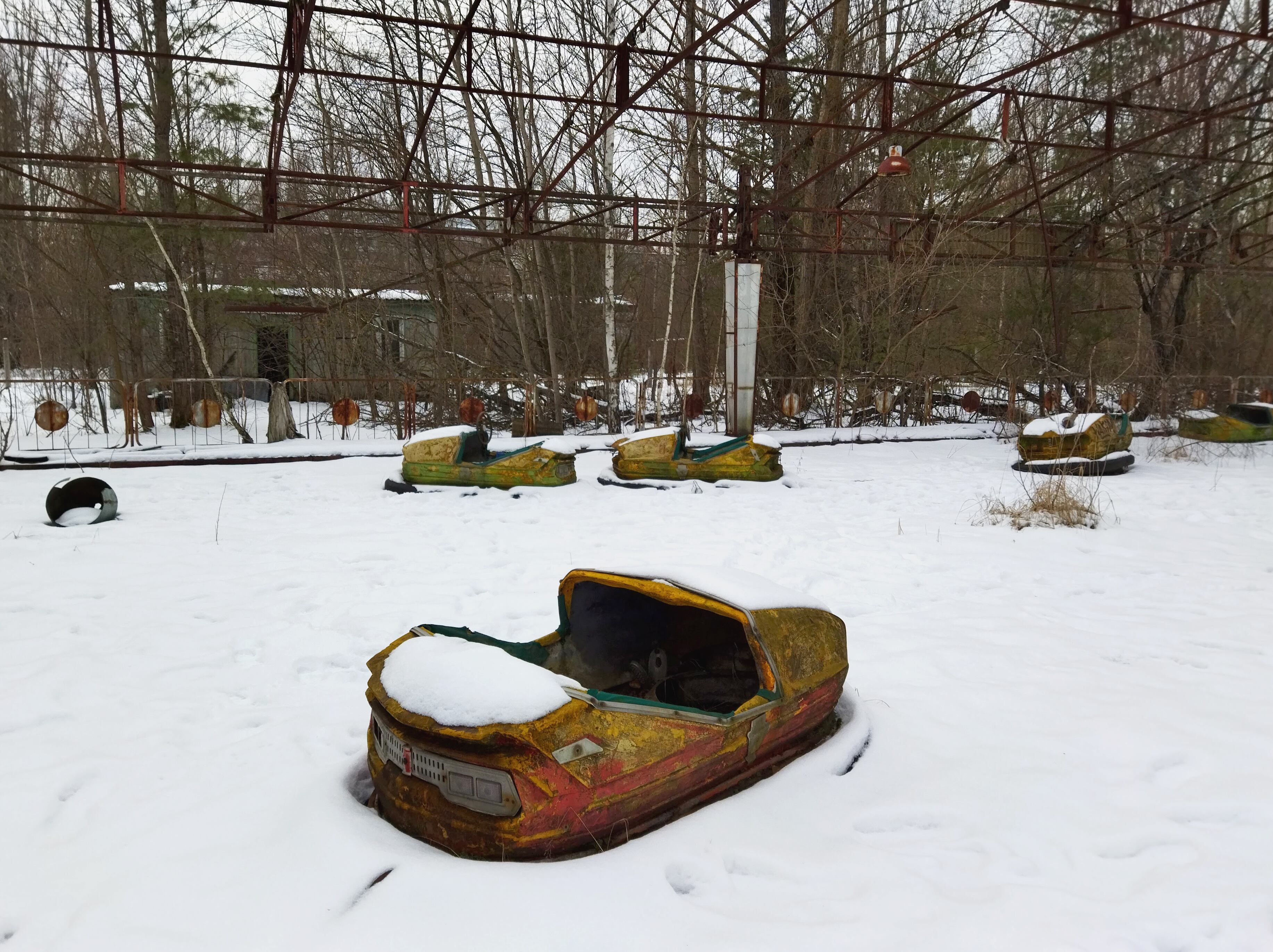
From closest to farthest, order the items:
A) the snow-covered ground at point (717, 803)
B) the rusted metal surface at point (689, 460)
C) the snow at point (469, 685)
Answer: the snow-covered ground at point (717, 803)
the snow at point (469, 685)
the rusted metal surface at point (689, 460)

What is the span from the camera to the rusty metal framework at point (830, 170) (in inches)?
481

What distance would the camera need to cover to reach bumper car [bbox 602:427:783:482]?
30.6ft

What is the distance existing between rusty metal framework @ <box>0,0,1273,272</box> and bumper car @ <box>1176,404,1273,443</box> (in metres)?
3.52

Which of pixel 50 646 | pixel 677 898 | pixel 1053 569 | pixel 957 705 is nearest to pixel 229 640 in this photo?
pixel 50 646

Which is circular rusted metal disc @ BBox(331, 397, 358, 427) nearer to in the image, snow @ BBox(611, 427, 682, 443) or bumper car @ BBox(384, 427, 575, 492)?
bumper car @ BBox(384, 427, 575, 492)

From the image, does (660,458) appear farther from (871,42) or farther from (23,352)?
(23,352)

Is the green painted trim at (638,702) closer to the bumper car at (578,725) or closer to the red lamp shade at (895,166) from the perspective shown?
the bumper car at (578,725)

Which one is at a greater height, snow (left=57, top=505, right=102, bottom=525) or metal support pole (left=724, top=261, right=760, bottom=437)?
metal support pole (left=724, top=261, right=760, bottom=437)

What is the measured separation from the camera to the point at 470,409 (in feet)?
48.9

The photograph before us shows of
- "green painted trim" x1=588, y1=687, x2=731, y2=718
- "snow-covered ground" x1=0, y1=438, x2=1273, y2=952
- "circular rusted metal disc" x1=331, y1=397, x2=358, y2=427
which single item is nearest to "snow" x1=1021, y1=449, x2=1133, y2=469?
"snow-covered ground" x1=0, y1=438, x2=1273, y2=952

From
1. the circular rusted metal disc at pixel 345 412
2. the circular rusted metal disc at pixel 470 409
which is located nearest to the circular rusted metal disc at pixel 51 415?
the circular rusted metal disc at pixel 345 412

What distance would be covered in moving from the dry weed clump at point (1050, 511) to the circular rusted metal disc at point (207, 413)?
11479mm

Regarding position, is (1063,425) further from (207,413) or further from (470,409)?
(207,413)

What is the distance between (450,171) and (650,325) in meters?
7.19
